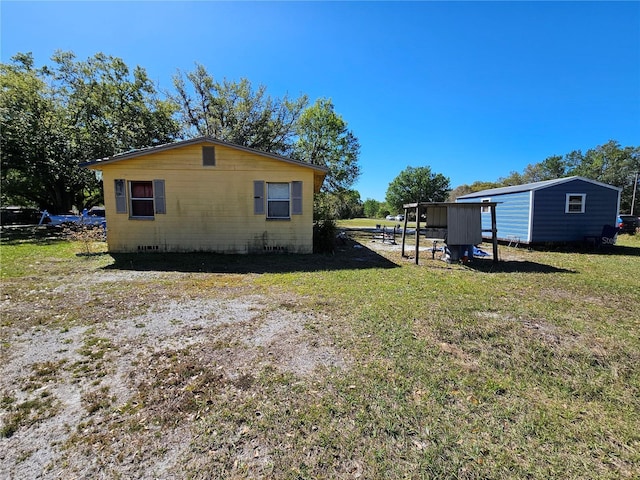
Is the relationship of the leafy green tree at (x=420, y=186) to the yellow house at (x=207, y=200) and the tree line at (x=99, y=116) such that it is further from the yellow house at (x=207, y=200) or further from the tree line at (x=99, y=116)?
the yellow house at (x=207, y=200)

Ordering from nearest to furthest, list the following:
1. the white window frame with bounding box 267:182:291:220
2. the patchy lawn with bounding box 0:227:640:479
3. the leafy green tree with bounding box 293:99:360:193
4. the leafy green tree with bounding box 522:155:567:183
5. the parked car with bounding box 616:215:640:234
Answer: the patchy lawn with bounding box 0:227:640:479 < the white window frame with bounding box 267:182:291:220 < the parked car with bounding box 616:215:640:234 < the leafy green tree with bounding box 293:99:360:193 < the leafy green tree with bounding box 522:155:567:183

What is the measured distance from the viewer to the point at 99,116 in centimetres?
1891

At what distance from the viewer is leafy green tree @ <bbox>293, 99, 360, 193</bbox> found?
24.2 m

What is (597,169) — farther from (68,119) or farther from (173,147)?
(68,119)

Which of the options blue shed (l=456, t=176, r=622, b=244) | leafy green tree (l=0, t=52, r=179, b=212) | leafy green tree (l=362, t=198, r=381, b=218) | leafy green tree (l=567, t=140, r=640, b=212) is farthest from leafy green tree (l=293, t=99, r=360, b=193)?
leafy green tree (l=362, t=198, r=381, b=218)

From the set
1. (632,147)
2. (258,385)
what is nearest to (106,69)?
(258,385)

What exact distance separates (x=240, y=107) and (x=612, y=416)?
21999mm

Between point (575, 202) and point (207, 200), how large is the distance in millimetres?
14097

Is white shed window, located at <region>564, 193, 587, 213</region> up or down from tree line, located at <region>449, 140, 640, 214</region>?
down

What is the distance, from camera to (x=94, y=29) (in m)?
10.7

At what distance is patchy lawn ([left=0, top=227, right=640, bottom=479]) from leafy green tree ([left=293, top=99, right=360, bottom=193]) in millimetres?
20620

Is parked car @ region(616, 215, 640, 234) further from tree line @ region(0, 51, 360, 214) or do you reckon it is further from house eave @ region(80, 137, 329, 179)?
house eave @ region(80, 137, 329, 179)

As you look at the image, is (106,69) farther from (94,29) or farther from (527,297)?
(527,297)

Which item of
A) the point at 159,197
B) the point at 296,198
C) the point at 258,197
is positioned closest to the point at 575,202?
the point at 296,198
